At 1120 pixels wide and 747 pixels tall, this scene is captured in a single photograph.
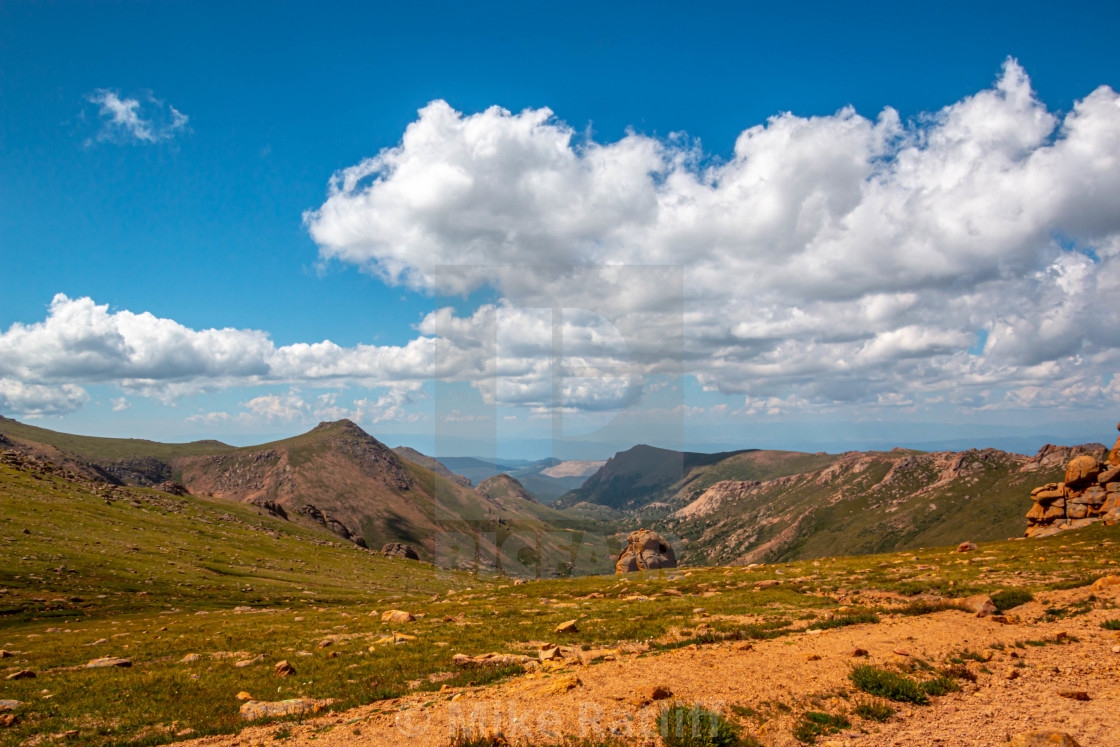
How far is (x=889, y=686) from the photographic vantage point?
54.1ft

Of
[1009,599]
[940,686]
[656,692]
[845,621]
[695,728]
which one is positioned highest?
[695,728]

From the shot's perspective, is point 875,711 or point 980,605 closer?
point 875,711

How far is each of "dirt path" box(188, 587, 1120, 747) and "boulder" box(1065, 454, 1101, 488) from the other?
101 meters

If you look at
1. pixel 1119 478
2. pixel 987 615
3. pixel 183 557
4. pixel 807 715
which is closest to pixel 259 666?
pixel 807 715

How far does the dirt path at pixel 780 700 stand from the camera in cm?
1411

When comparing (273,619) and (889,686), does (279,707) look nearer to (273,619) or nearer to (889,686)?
(889,686)

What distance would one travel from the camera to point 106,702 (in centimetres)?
2030

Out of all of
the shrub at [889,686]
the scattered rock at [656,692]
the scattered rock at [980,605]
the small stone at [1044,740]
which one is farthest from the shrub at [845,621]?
the scattered rock at [656,692]

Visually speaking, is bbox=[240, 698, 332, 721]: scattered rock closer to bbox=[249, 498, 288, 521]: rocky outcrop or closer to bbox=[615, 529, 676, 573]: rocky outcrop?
bbox=[615, 529, 676, 573]: rocky outcrop

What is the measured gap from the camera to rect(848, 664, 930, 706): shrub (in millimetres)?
16047

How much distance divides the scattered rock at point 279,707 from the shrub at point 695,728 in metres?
12.5

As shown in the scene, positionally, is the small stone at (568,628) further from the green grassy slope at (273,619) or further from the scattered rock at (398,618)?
the scattered rock at (398,618)

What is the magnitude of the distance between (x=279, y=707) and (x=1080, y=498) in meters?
129

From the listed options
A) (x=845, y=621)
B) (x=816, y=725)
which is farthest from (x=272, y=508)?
(x=816, y=725)
